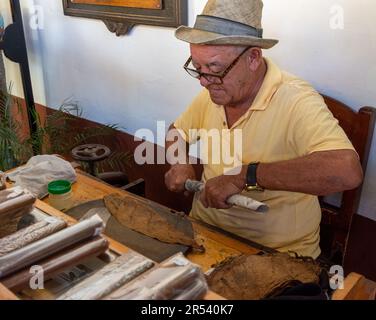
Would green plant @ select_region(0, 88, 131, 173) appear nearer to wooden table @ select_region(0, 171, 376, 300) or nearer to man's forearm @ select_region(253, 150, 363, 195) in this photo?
wooden table @ select_region(0, 171, 376, 300)

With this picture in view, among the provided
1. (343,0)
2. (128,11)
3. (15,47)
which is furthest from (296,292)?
(15,47)

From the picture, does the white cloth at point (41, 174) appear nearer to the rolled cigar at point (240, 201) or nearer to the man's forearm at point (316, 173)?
the rolled cigar at point (240, 201)

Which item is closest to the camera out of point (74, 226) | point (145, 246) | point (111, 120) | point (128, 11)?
point (74, 226)

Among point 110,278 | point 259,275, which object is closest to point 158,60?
point 259,275

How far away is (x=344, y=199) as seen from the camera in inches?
75.1

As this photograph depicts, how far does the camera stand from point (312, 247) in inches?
69.3

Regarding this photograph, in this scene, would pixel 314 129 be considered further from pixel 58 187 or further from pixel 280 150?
pixel 58 187

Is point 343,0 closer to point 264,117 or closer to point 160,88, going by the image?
point 264,117

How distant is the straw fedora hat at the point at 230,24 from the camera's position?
1597 millimetres

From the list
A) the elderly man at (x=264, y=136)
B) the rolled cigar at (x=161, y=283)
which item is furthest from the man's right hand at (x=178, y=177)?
the rolled cigar at (x=161, y=283)

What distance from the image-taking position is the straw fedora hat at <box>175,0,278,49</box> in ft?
5.24

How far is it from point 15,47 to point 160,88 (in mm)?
1429

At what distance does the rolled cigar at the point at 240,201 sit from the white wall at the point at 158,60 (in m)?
0.80

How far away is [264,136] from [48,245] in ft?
3.80
